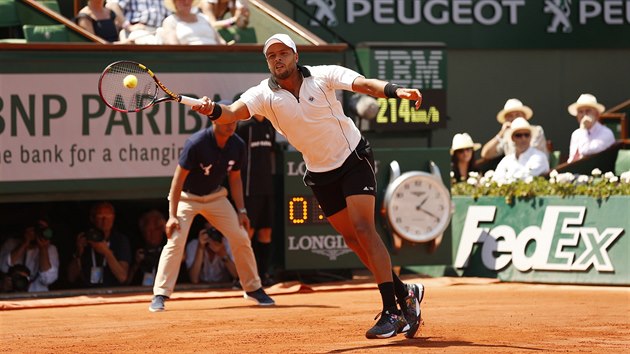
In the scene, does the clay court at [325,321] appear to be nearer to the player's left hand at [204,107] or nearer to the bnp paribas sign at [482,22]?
the player's left hand at [204,107]

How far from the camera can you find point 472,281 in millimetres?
14250

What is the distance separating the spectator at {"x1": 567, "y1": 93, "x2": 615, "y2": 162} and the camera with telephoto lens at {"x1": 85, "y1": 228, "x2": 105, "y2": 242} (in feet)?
20.2

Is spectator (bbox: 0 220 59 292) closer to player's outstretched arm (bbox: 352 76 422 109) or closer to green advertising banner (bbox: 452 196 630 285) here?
green advertising banner (bbox: 452 196 630 285)

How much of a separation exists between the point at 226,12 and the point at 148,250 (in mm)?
3134

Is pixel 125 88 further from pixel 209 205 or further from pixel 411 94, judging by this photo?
pixel 209 205

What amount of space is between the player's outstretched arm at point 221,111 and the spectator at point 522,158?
6649mm

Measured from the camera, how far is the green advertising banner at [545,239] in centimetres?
1365

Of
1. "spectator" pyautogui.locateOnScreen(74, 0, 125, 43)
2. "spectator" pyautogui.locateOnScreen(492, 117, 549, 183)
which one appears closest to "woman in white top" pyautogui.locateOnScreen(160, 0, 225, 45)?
"spectator" pyautogui.locateOnScreen(74, 0, 125, 43)

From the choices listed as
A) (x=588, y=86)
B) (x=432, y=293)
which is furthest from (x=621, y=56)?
(x=432, y=293)

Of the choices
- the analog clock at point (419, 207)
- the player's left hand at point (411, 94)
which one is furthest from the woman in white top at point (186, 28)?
the player's left hand at point (411, 94)

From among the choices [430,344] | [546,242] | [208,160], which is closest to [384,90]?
[430,344]

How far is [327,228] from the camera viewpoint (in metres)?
14.0

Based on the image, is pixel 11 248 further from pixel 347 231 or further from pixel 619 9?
pixel 619 9

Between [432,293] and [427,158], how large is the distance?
1866 mm
